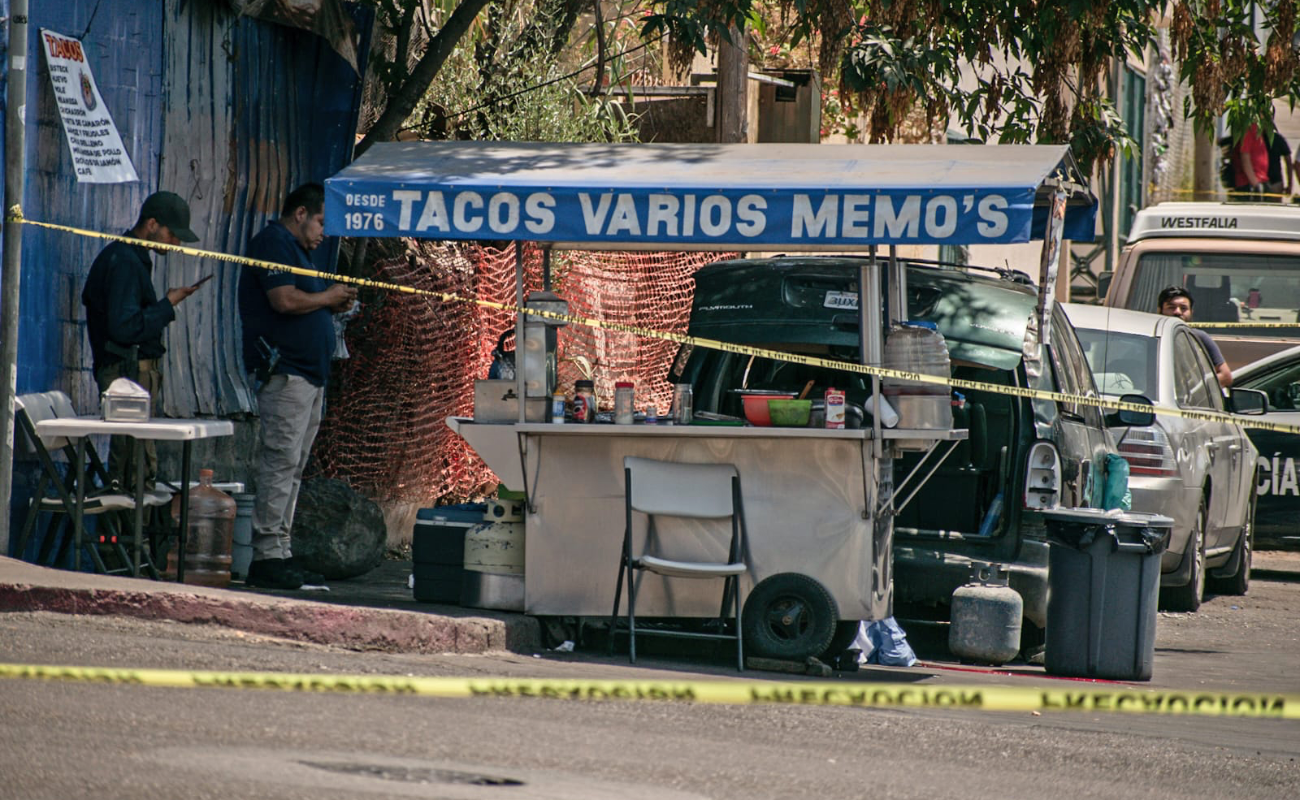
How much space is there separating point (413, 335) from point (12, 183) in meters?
3.87

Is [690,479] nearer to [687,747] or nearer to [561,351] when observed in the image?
[687,747]

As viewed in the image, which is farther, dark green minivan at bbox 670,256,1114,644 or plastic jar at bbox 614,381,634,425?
dark green minivan at bbox 670,256,1114,644

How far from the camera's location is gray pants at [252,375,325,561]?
A: 912 centimetres

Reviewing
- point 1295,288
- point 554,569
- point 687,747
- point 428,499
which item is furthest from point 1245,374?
point 687,747

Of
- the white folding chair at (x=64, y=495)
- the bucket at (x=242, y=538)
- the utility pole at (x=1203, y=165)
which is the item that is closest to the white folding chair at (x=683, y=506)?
the white folding chair at (x=64, y=495)

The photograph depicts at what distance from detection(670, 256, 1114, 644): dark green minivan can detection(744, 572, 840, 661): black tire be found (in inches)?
28.3

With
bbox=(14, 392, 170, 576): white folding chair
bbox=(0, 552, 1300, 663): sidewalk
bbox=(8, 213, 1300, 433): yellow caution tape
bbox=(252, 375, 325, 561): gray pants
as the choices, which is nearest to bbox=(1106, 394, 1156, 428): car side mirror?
bbox=(8, 213, 1300, 433): yellow caution tape

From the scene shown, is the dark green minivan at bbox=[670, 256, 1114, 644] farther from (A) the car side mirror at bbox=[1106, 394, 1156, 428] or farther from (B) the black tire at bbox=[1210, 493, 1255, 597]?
(B) the black tire at bbox=[1210, 493, 1255, 597]

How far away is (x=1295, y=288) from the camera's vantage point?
52.6 feet

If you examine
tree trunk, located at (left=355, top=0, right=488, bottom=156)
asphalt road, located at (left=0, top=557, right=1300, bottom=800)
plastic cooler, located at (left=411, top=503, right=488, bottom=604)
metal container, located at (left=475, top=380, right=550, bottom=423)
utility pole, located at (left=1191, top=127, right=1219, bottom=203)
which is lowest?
asphalt road, located at (left=0, top=557, right=1300, bottom=800)

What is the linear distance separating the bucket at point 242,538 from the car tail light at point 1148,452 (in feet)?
16.7

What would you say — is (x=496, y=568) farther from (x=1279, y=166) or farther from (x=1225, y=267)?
(x=1279, y=166)

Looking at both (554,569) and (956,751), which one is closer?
(956,751)

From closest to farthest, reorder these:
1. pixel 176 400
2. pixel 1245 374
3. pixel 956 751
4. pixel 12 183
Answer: pixel 956 751 < pixel 12 183 < pixel 176 400 < pixel 1245 374
